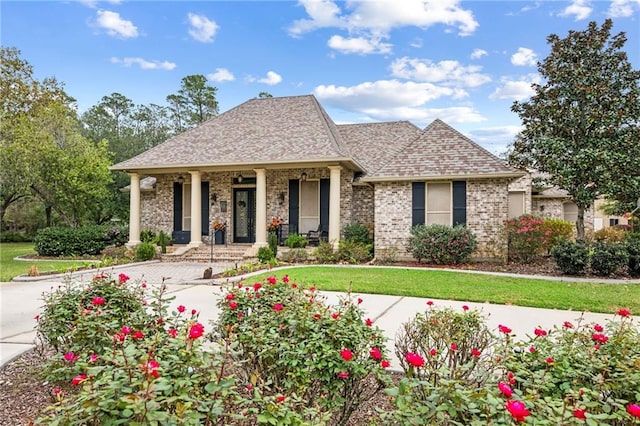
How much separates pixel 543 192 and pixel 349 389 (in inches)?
844

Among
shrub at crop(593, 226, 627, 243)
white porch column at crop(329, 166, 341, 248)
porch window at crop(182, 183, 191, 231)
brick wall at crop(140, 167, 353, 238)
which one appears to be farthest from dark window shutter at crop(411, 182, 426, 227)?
porch window at crop(182, 183, 191, 231)

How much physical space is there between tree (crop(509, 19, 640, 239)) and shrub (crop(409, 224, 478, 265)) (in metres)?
3.23

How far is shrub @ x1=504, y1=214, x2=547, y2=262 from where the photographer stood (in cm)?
1300

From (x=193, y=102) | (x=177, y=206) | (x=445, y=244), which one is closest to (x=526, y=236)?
(x=445, y=244)

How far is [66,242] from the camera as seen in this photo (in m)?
16.4

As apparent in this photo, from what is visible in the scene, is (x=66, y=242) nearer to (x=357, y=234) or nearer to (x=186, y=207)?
(x=186, y=207)

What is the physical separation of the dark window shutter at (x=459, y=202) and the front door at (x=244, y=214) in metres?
8.21

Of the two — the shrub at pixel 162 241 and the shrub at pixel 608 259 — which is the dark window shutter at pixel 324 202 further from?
the shrub at pixel 608 259

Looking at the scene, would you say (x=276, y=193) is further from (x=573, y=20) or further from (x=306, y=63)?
(x=573, y=20)

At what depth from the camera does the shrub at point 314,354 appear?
8.51 feet

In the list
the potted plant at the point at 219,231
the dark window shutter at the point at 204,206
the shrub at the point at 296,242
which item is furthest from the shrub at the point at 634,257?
the dark window shutter at the point at 204,206

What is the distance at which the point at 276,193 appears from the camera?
55.7 feet

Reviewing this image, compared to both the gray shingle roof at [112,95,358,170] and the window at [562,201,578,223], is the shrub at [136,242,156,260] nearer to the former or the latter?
the gray shingle roof at [112,95,358,170]

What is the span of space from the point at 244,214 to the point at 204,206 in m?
1.80
